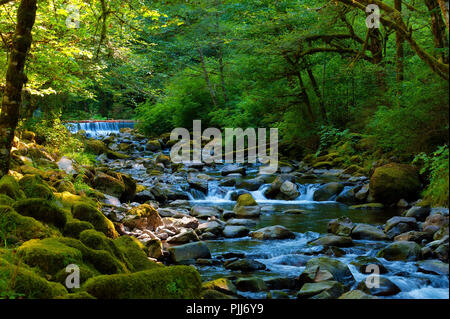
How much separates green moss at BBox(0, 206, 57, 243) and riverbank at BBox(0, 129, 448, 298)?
0.07ft

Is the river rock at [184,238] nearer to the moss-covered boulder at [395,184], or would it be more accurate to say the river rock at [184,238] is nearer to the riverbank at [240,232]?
the riverbank at [240,232]

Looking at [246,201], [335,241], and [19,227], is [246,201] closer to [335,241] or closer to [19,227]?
[335,241]

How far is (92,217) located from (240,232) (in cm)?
317

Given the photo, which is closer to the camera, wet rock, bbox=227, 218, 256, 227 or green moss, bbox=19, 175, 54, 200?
green moss, bbox=19, 175, 54, 200

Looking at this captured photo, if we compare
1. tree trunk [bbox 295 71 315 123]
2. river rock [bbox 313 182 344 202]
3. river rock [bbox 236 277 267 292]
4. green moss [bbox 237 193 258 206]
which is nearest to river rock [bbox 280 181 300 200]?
A: river rock [bbox 313 182 344 202]

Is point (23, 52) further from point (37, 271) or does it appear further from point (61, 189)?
point (37, 271)

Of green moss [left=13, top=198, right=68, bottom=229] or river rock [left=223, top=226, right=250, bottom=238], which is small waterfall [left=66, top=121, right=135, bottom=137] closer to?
river rock [left=223, top=226, right=250, bottom=238]

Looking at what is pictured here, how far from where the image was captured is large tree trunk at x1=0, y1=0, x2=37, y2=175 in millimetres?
5414

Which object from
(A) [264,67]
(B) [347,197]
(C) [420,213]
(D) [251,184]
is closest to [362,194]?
(B) [347,197]

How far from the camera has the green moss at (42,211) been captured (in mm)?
4852

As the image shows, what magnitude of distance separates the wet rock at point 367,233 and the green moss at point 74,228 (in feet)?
15.5
